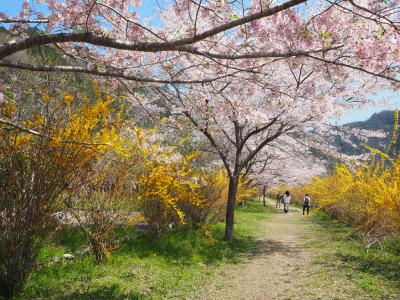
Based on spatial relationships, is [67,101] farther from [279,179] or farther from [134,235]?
[279,179]

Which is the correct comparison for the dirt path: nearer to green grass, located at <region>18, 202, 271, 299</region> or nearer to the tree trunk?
green grass, located at <region>18, 202, 271, 299</region>

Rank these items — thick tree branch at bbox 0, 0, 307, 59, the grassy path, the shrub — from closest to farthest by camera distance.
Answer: thick tree branch at bbox 0, 0, 307, 59 < the shrub < the grassy path

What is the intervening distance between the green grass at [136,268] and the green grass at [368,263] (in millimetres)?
2491

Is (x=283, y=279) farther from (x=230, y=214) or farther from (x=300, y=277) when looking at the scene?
(x=230, y=214)

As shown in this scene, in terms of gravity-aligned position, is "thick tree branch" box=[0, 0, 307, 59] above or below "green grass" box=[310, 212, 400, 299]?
above

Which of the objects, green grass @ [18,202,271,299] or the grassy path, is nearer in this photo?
green grass @ [18,202,271,299]

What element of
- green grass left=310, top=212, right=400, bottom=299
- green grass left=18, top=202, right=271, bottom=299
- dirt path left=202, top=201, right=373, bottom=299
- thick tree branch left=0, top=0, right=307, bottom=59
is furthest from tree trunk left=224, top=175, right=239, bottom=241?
thick tree branch left=0, top=0, right=307, bottom=59

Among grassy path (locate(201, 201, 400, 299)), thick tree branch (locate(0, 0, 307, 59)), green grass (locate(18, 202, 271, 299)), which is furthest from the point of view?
grassy path (locate(201, 201, 400, 299))

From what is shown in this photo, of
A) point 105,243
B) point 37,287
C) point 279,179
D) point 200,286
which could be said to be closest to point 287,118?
point 200,286

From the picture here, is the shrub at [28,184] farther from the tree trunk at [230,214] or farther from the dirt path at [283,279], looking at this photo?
the tree trunk at [230,214]

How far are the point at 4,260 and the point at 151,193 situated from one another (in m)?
3.35

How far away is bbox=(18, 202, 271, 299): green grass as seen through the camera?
5.64 m

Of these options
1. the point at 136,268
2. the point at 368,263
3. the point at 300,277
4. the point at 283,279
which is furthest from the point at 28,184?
the point at 368,263

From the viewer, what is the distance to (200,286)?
21.9ft
